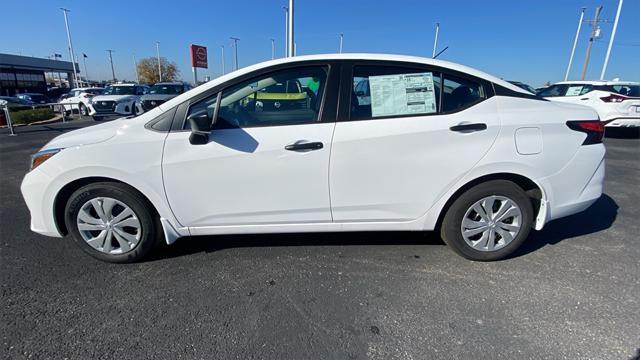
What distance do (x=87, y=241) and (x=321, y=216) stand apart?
1.96 m

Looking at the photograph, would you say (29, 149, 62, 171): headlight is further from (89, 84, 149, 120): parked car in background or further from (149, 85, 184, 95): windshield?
(149, 85, 184, 95): windshield

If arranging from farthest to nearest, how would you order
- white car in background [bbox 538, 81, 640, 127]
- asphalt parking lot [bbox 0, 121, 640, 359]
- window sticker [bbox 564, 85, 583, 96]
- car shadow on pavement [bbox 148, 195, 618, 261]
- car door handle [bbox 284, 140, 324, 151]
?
1. window sticker [bbox 564, 85, 583, 96]
2. white car in background [bbox 538, 81, 640, 127]
3. car shadow on pavement [bbox 148, 195, 618, 261]
4. car door handle [bbox 284, 140, 324, 151]
5. asphalt parking lot [bbox 0, 121, 640, 359]

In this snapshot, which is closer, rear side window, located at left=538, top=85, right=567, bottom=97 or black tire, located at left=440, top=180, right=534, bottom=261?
black tire, located at left=440, top=180, right=534, bottom=261

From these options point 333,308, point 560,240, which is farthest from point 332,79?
point 560,240

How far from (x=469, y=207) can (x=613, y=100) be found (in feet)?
29.6

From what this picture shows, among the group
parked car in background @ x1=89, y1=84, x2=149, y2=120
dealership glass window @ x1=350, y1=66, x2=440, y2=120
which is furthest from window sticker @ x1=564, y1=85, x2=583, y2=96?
parked car in background @ x1=89, y1=84, x2=149, y2=120

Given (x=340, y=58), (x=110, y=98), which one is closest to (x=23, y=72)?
(x=110, y=98)

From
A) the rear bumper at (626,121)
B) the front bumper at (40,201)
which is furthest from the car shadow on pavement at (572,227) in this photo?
the rear bumper at (626,121)

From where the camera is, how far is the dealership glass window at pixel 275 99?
2.43 metres

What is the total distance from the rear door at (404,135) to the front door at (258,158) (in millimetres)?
181

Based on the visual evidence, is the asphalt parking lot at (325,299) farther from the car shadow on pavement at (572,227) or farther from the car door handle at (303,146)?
the car door handle at (303,146)

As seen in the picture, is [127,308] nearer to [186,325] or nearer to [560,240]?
[186,325]

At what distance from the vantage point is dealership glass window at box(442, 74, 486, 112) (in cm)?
247

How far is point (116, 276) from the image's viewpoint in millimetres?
2512
